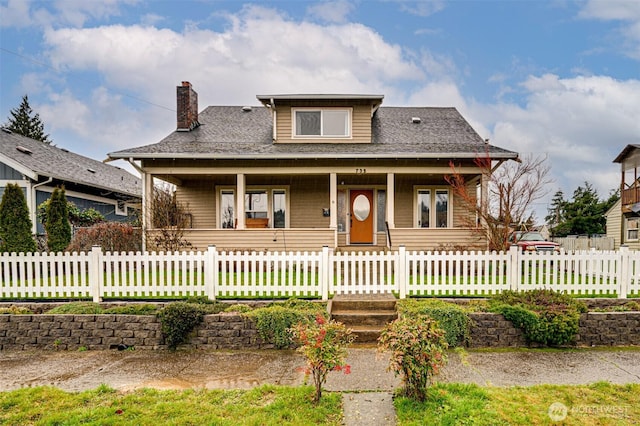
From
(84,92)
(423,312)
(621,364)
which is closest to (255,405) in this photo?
(423,312)

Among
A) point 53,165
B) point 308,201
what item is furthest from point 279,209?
point 53,165

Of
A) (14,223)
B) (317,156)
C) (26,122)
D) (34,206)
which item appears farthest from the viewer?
(26,122)

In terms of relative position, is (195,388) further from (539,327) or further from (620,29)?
(620,29)

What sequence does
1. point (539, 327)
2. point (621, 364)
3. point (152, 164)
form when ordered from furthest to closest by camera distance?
point (152, 164)
point (539, 327)
point (621, 364)

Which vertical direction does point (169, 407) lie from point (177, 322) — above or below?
below

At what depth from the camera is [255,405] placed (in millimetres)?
3559

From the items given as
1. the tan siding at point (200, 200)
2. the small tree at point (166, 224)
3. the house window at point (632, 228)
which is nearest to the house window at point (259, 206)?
the tan siding at point (200, 200)

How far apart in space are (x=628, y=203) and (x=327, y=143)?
1870 cm

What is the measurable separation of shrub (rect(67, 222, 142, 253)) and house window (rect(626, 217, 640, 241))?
25537 millimetres

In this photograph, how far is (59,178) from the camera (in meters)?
13.9

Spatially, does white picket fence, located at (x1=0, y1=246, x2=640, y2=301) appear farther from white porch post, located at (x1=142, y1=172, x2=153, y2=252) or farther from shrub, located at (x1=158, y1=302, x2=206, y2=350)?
white porch post, located at (x1=142, y1=172, x2=153, y2=252)

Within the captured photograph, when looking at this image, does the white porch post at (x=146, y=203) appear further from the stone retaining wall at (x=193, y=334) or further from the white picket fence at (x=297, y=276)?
the stone retaining wall at (x=193, y=334)

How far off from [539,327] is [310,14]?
14.0 meters

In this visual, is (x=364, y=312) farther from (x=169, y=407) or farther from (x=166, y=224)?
(x=166, y=224)
